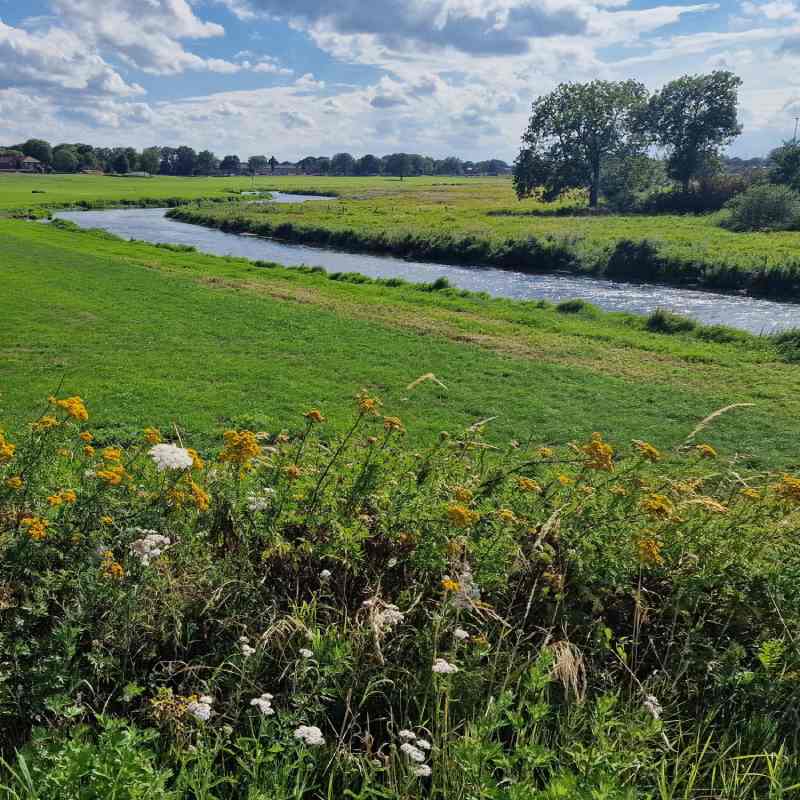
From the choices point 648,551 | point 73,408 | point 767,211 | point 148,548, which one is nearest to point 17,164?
point 767,211

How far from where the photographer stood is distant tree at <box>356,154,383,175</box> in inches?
7584

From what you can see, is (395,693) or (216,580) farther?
(216,580)

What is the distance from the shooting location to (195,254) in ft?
113

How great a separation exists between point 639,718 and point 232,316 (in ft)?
55.8

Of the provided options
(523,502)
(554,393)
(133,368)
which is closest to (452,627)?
(523,502)

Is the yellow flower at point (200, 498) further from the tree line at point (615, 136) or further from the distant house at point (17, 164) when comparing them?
the distant house at point (17, 164)

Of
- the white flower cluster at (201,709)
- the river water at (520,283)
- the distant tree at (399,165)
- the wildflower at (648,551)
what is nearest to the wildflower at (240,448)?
the white flower cluster at (201,709)

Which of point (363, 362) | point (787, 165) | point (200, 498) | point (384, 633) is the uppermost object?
point (787, 165)

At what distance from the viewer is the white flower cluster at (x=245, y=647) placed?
Answer: 2.66 metres

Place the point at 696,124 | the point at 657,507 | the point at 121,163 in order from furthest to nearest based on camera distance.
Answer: the point at 121,163
the point at 696,124
the point at 657,507

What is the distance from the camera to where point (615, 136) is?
7075cm

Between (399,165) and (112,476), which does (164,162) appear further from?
(112,476)

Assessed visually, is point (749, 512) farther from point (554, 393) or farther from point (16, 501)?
point (554, 393)

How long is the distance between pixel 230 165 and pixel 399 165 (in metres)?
45.5
